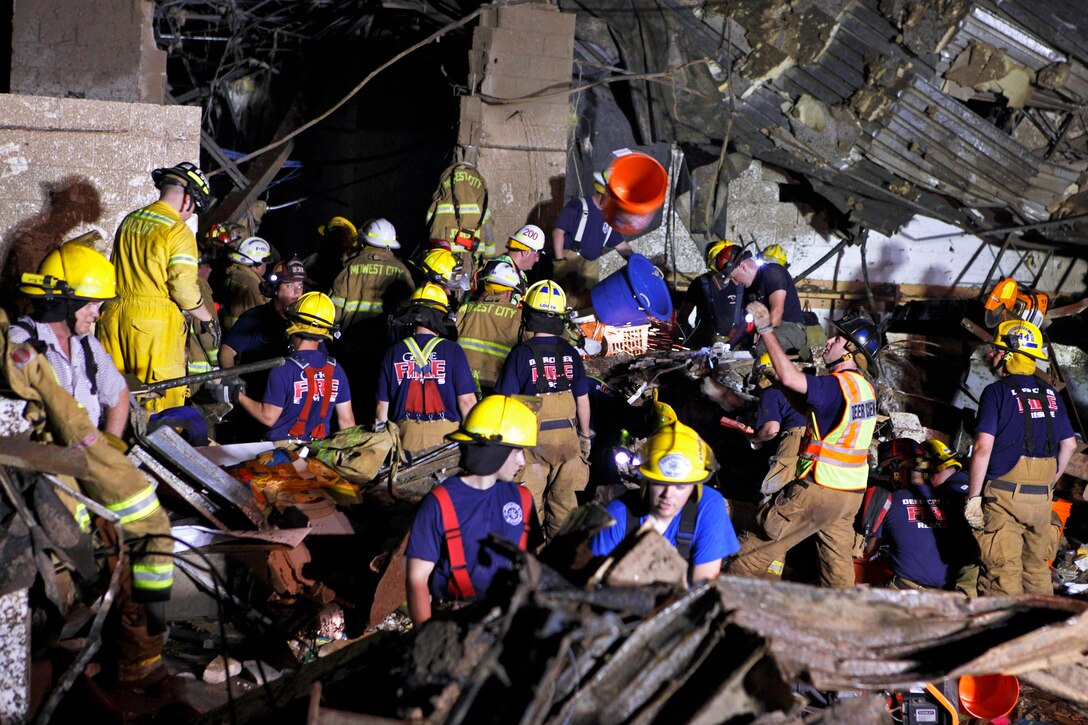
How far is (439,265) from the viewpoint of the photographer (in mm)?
8016

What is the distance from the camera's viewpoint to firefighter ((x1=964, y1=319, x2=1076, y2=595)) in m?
7.07

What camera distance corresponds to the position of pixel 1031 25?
12258 mm

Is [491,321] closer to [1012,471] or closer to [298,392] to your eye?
[298,392]

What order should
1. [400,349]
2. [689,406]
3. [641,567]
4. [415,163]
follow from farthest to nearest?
[415,163] < [689,406] < [400,349] < [641,567]

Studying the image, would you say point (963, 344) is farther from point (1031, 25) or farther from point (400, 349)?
point (400, 349)

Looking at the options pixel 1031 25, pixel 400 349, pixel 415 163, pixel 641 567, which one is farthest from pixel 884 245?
pixel 641 567

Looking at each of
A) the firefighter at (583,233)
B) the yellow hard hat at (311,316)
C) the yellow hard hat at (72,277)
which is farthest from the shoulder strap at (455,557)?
the firefighter at (583,233)

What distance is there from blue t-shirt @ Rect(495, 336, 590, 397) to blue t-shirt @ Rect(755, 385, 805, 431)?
4.85 feet

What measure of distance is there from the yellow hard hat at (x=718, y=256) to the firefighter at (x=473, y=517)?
5404 millimetres

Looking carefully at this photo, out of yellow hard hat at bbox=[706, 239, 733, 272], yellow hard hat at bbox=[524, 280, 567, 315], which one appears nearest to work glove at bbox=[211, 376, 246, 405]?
yellow hard hat at bbox=[524, 280, 567, 315]

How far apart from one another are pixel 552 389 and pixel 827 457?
2025 millimetres

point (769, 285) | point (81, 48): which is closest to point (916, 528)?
point (769, 285)

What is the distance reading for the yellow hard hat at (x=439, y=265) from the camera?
26.3 feet

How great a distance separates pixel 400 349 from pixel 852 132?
25.4 ft
